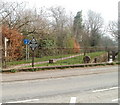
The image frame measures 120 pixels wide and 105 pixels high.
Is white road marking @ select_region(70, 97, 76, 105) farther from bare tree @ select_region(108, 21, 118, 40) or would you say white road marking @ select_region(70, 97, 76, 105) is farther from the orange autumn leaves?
bare tree @ select_region(108, 21, 118, 40)

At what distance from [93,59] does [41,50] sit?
25.9 feet

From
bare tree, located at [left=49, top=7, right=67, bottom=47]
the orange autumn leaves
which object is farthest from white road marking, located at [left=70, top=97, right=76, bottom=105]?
bare tree, located at [left=49, top=7, right=67, bottom=47]

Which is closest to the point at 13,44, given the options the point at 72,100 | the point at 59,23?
the point at 72,100

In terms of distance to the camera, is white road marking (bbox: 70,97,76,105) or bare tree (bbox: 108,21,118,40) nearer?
white road marking (bbox: 70,97,76,105)

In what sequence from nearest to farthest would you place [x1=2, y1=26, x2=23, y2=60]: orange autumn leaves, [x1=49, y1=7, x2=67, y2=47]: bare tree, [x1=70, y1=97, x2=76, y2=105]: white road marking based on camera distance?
1. [x1=70, y1=97, x2=76, y2=105]: white road marking
2. [x1=2, y1=26, x2=23, y2=60]: orange autumn leaves
3. [x1=49, y1=7, x2=67, y2=47]: bare tree

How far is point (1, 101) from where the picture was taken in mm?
4586

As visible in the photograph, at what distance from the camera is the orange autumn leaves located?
10491 millimetres

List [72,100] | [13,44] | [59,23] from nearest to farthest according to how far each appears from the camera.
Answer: [72,100] < [13,44] < [59,23]

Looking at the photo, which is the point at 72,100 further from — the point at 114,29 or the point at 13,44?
the point at 114,29

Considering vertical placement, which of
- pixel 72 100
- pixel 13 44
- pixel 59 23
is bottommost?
pixel 72 100

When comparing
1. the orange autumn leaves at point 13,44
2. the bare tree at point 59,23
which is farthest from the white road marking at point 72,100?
the bare tree at point 59,23

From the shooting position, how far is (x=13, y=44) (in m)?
13.1

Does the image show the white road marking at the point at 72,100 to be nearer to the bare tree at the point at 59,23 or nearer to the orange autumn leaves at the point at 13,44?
the orange autumn leaves at the point at 13,44

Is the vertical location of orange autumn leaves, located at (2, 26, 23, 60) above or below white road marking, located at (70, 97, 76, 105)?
above
